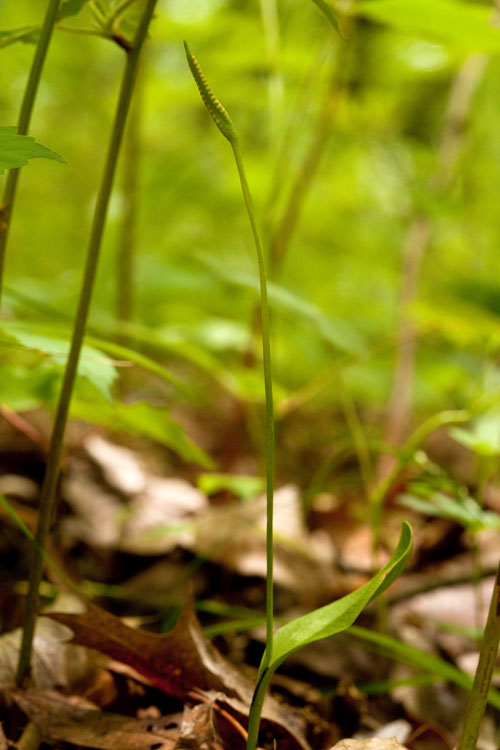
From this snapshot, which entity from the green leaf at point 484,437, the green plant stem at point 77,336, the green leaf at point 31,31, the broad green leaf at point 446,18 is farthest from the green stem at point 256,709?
the broad green leaf at point 446,18

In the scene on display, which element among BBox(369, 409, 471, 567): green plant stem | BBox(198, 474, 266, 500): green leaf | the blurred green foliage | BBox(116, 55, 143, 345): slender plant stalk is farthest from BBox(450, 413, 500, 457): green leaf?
BBox(116, 55, 143, 345): slender plant stalk

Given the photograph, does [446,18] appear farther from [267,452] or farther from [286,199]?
[286,199]

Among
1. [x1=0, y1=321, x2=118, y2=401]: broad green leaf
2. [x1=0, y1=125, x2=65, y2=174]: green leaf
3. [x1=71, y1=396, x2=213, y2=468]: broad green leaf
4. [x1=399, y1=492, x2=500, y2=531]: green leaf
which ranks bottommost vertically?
[x1=399, y1=492, x2=500, y2=531]: green leaf

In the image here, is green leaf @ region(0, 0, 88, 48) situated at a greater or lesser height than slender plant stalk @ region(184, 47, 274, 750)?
greater

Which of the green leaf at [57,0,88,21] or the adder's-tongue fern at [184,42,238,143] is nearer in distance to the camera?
the adder's-tongue fern at [184,42,238,143]

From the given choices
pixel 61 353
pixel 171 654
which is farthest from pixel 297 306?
pixel 171 654

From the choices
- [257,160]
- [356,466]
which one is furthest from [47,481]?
[257,160]

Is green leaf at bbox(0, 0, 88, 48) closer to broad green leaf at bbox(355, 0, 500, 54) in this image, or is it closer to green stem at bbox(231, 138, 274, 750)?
green stem at bbox(231, 138, 274, 750)
